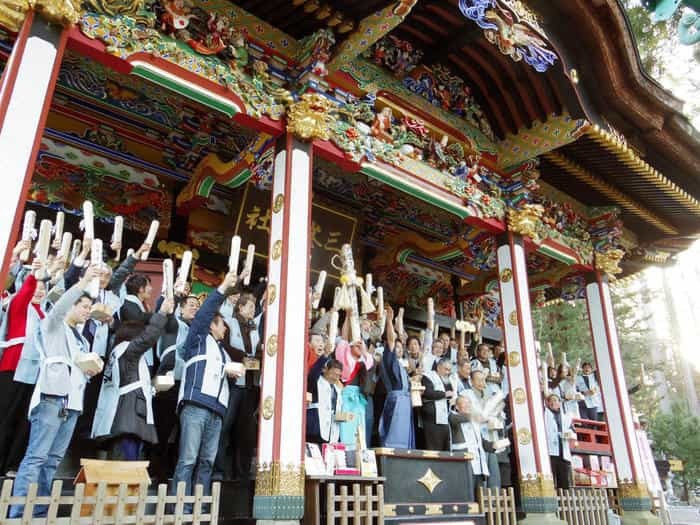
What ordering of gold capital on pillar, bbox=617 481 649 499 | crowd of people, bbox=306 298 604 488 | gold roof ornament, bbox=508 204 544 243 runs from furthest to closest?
gold capital on pillar, bbox=617 481 649 499, gold roof ornament, bbox=508 204 544 243, crowd of people, bbox=306 298 604 488

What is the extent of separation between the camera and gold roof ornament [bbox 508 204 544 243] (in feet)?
24.7

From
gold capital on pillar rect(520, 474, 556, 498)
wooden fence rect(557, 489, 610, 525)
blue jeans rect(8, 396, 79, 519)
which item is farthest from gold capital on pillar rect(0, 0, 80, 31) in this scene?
wooden fence rect(557, 489, 610, 525)

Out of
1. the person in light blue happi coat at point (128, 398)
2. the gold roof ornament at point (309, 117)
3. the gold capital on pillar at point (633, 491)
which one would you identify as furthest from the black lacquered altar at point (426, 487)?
the gold capital on pillar at point (633, 491)

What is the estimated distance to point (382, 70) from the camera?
6875 mm

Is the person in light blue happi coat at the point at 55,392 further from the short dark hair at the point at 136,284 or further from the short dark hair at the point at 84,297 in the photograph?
the short dark hair at the point at 136,284

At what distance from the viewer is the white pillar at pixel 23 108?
3.61 m

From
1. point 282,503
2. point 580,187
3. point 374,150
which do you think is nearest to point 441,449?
point 282,503

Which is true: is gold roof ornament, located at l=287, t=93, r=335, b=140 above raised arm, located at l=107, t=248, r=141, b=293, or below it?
above

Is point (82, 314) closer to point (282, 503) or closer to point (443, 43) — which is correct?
point (282, 503)

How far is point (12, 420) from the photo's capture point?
4.16m

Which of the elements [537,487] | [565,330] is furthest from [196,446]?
[565,330]

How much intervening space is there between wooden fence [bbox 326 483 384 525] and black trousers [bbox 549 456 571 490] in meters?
3.80

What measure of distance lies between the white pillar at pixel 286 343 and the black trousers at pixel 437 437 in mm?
2057

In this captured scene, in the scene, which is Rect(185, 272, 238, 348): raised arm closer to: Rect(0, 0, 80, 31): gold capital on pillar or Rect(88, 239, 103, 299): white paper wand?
Rect(88, 239, 103, 299): white paper wand
